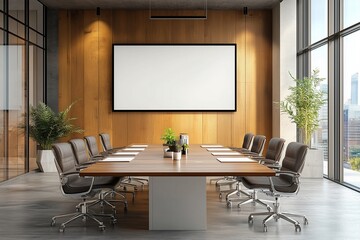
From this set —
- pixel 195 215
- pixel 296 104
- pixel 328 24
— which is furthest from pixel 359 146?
pixel 195 215

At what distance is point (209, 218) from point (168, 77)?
243 inches

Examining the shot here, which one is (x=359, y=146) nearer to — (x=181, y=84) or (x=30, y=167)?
(x=181, y=84)

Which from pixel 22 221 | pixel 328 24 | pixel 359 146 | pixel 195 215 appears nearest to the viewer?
pixel 195 215

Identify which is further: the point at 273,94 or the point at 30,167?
the point at 273,94

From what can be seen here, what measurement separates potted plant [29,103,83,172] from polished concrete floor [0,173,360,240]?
2153 millimetres

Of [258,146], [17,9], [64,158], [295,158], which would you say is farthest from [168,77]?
[295,158]

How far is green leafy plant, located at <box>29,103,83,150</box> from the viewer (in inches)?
395

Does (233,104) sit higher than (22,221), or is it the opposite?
(233,104)

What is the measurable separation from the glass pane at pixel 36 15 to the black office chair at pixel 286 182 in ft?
22.8

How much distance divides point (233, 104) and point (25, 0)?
17.3 ft

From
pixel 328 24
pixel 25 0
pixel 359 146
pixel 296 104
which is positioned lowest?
pixel 359 146

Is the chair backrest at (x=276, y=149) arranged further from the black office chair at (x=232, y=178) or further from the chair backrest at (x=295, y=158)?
Answer: the black office chair at (x=232, y=178)

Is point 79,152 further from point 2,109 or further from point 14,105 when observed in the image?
point 14,105

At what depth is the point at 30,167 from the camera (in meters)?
10.4
